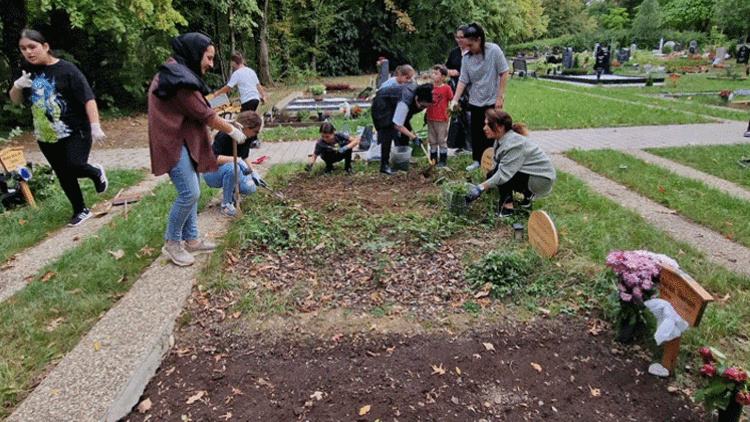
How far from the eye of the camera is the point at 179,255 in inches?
151

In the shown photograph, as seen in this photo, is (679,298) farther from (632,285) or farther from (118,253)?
(118,253)

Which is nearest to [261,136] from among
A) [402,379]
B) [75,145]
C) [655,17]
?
[75,145]

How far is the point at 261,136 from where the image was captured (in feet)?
30.7

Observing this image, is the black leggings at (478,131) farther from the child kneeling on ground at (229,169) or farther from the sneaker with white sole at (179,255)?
the sneaker with white sole at (179,255)

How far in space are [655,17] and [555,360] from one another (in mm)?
51586

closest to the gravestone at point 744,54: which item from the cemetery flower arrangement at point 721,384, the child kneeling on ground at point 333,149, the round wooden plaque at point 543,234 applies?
the child kneeling on ground at point 333,149

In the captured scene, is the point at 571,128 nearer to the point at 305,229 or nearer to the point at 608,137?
the point at 608,137

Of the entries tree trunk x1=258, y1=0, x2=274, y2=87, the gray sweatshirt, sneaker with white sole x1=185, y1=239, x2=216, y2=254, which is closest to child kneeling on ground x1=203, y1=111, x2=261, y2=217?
sneaker with white sole x1=185, y1=239, x2=216, y2=254

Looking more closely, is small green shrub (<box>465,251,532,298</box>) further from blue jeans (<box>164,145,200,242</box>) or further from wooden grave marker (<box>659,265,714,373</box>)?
blue jeans (<box>164,145,200,242</box>)

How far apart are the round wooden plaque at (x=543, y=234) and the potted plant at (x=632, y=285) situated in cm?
73

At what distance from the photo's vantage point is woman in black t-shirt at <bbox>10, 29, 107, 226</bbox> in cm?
442

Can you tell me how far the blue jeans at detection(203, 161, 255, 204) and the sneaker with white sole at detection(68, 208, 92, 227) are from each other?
138 centimetres

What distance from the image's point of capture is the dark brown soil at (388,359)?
240 cm

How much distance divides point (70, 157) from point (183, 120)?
1998 mm
